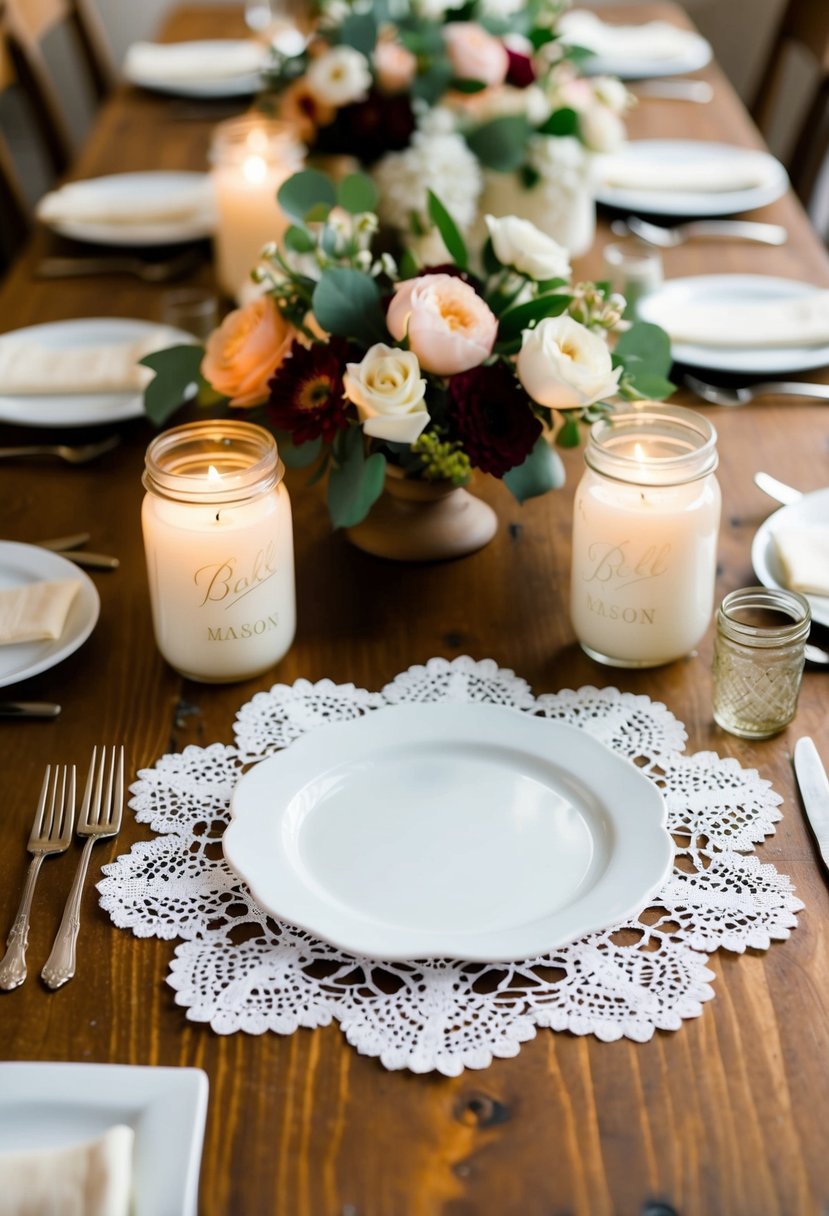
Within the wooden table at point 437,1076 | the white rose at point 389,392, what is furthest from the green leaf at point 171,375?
the white rose at point 389,392

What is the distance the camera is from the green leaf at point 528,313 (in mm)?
1031

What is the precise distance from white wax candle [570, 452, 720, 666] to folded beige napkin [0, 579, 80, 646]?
0.40 meters

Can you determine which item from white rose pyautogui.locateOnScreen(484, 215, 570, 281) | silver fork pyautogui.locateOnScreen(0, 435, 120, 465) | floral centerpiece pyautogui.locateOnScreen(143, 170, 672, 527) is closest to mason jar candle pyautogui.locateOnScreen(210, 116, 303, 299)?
silver fork pyautogui.locateOnScreen(0, 435, 120, 465)

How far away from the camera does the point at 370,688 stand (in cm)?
100

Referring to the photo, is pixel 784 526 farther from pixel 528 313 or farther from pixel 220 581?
pixel 220 581

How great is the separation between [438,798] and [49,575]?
42 centimetres

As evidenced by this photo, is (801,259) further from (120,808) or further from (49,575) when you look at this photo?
(120,808)

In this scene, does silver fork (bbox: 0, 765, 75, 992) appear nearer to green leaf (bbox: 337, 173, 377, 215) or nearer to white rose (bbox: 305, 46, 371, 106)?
green leaf (bbox: 337, 173, 377, 215)

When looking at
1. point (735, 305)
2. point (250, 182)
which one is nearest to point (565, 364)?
point (735, 305)

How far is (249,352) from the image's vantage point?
1064mm

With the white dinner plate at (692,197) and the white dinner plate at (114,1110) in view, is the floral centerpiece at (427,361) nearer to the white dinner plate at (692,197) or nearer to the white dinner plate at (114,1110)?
the white dinner plate at (114,1110)

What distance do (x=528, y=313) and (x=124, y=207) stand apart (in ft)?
3.38

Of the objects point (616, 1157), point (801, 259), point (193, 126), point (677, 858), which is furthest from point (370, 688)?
point (193, 126)

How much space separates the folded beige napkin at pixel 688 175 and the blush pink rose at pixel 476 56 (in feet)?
1.29
